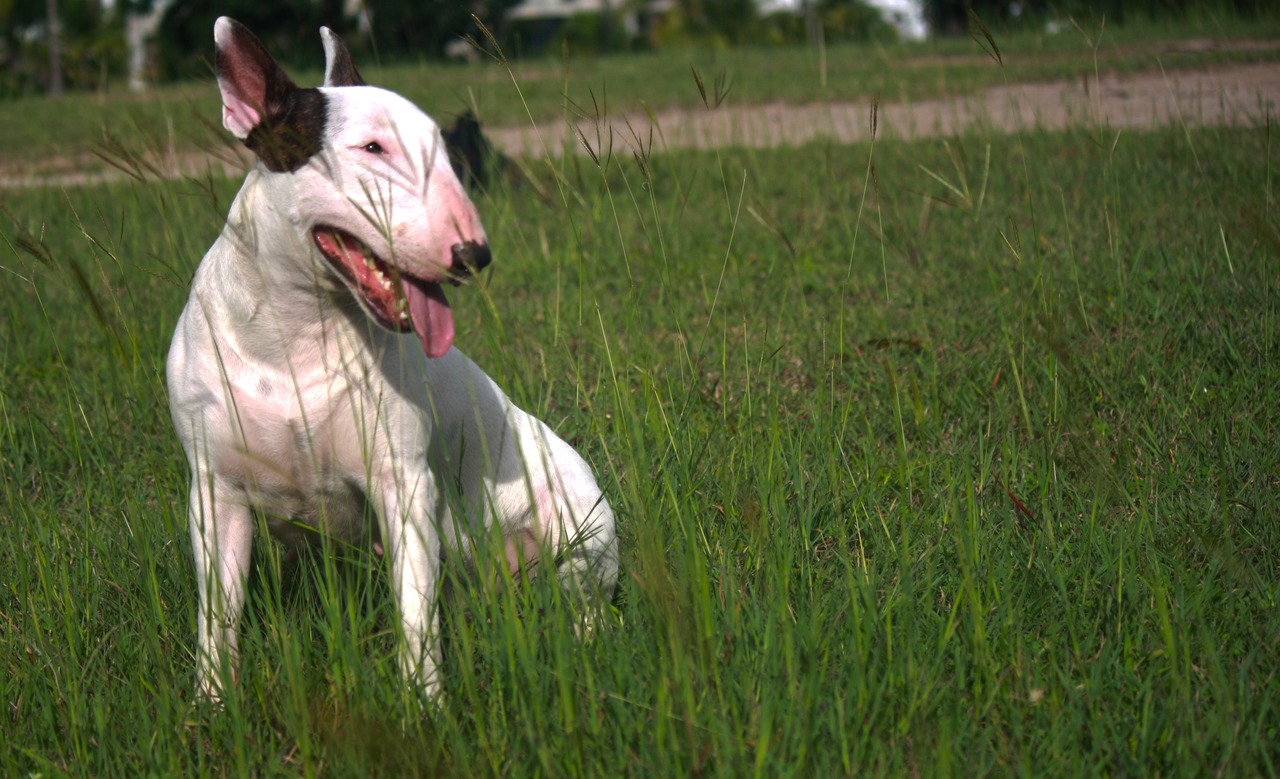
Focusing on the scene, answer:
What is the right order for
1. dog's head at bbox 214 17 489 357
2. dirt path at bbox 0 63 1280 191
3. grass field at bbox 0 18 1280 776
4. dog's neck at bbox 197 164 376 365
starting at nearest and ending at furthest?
grass field at bbox 0 18 1280 776 < dog's head at bbox 214 17 489 357 < dog's neck at bbox 197 164 376 365 < dirt path at bbox 0 63 1280 191

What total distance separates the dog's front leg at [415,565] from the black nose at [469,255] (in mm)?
479

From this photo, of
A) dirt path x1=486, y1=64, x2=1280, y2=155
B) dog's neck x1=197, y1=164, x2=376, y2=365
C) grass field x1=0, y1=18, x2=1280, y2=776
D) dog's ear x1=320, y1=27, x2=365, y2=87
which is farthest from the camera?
dirt path x1=486, y1=64, x2=1280, y2=155

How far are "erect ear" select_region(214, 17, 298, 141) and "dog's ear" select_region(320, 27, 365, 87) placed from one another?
10.8 inches

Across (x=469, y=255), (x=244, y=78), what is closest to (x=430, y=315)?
(x=469, y=255)

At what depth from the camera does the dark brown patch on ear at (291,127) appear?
2.12 meters

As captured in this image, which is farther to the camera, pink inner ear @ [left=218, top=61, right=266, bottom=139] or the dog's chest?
the dog's chest

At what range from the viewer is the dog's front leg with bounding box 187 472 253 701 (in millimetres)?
2205

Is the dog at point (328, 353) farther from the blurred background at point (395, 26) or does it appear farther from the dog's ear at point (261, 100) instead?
the blurred background at point (395, 26)

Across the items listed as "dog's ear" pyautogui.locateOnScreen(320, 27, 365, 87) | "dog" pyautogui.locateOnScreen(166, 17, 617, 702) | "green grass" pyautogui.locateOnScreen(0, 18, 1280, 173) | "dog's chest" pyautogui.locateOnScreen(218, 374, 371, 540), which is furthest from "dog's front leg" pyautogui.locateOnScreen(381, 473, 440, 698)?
"green grass" pyautogui.locateOnScreen(0, 18, 1280, 173)

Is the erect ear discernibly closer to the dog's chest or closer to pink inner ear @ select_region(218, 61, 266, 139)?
pink inner ear @ select_region(218, 61, 266, 139)

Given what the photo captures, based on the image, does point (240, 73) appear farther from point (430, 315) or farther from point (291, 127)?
point (430, 315)

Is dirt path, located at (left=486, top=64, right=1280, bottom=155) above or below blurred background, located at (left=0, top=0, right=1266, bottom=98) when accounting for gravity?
below

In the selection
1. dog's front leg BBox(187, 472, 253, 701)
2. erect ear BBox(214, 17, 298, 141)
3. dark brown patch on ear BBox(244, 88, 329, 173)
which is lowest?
dog's front leg BBox(187, 472, 253, 701)

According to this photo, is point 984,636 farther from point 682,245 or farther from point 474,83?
point 474,83
